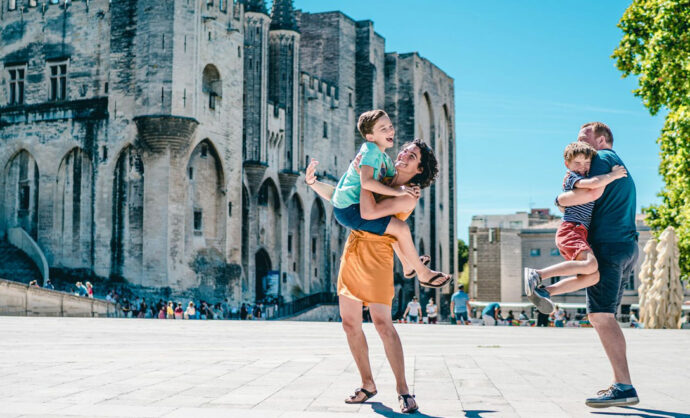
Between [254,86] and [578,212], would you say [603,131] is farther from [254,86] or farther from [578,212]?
[254,86]

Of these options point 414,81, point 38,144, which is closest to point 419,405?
point 38,144

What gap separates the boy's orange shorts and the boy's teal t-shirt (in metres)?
1.19

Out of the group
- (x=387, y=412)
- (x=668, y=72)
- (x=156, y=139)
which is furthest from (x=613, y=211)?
(x=156, y=139)

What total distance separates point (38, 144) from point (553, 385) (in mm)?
33390

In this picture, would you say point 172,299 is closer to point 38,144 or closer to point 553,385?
point 38,144

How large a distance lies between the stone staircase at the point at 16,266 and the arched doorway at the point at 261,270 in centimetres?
1052

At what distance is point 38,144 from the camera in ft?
118

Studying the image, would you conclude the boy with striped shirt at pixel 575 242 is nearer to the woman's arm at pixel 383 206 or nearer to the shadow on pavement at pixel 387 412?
the woman's arm at pixel 383 206

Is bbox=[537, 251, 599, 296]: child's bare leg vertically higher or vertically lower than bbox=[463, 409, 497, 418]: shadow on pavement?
higher

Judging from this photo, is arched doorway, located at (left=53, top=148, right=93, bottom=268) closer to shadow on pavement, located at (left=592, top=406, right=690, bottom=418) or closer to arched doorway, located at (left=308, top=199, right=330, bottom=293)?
arched doorway, located at (left=308, top=199, right=330, bottom=293)

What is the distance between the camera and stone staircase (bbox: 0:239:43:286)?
33.6 meters

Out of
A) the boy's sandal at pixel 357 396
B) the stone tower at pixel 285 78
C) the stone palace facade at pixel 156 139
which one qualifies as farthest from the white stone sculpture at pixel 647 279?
the stone tower at pixel 285 78

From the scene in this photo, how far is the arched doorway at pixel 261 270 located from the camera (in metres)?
40.9

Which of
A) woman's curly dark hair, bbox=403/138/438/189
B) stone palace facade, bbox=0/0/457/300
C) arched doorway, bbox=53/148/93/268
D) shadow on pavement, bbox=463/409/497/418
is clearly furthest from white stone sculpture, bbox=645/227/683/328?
arched doorway, bbox=53/148/93/268
